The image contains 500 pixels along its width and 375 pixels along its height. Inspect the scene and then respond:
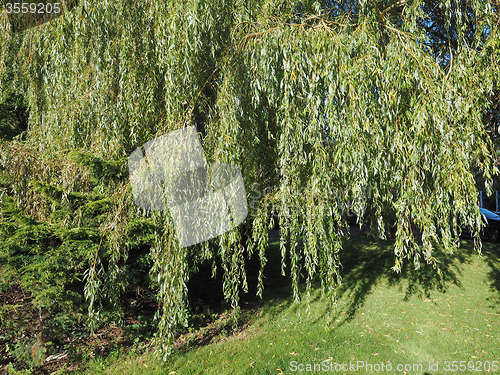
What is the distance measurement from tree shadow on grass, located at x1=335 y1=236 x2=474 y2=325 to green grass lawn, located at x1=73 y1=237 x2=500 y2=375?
0.02m

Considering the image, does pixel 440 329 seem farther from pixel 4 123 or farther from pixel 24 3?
pixel 4 123

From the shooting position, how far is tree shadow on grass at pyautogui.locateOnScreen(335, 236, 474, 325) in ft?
19.9

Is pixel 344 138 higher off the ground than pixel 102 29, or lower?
lower

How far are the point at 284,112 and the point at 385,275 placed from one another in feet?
16.9

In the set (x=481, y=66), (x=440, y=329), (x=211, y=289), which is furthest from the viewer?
(x=211, y=289)

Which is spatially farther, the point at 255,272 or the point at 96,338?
the point at 255,272

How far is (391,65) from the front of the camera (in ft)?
11.1

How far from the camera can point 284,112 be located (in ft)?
11.5

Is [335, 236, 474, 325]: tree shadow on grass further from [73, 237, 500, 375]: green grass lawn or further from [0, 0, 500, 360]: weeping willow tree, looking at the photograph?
[0, 0, 500, 360]: weeping willow tree

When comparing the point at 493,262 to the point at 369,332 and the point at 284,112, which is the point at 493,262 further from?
the point at 284,112

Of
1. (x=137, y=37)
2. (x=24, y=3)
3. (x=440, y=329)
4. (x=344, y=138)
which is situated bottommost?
(x=440, y=329)

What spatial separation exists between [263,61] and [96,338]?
155 inches

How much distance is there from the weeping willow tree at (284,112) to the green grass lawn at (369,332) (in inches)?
36.3

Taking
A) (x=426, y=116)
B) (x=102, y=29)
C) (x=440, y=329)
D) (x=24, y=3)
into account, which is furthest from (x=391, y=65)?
(x=24, y=3)
